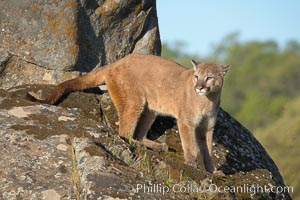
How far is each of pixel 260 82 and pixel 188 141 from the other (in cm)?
5984

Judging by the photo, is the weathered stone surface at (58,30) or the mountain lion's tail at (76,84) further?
the weathered stone surface at (58,30)

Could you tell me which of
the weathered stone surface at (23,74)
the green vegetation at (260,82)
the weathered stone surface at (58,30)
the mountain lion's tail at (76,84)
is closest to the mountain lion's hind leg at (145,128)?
the mountain lion's tail at (76,84)

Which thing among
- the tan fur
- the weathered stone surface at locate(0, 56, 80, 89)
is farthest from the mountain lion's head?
the weathered stone surface at locate(0, 56, 80, 89)

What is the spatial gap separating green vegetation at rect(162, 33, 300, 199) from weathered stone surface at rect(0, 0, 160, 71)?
434 inches

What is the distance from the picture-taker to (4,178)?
26.1 ft

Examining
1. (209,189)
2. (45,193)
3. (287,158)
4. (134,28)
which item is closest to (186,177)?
(209,189)

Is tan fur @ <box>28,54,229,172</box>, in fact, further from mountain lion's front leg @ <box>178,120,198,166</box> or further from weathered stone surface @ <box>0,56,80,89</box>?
weathered stone surface @ <box>0,56,80,89</box>

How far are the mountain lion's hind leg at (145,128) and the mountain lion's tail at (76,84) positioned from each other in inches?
33.0

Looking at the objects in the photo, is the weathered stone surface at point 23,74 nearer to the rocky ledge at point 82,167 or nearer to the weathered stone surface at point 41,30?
the weathered stone surface at point 41,30

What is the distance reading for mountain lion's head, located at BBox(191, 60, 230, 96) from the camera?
1108 centimetres

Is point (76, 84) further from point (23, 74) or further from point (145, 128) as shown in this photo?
point (145, 128)

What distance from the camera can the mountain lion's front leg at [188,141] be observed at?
35.1ft

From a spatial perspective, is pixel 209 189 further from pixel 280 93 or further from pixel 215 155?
pixel 280 93

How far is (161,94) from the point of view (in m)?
11.8
